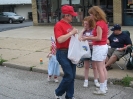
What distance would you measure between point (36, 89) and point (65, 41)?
1880 millimetres

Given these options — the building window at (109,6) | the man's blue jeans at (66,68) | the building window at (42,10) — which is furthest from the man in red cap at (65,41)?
the building window at (42,10)

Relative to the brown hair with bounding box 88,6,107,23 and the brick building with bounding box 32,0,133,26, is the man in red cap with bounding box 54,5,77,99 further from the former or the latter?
the brick building with bounding box 32,0,133,26

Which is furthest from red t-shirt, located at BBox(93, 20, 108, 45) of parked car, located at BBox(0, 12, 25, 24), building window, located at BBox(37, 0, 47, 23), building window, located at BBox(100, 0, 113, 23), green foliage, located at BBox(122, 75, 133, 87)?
parked car, located at BBox(0, 12, 25, 24)

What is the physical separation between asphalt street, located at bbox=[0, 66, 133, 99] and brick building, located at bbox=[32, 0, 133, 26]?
1105 centimetres

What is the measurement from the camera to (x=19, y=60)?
8984 mm

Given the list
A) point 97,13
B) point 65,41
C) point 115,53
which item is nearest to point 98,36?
point 97,13

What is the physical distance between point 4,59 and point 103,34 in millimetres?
4989

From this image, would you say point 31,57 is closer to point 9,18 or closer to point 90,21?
point 90,21

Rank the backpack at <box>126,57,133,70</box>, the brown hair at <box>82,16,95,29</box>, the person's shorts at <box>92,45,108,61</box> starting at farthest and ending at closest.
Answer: the backpack at <box>126,57,133,70</box> → the brown hair at <box>82,16,95,29</box> → the person's shorts at <box>92,45,108,61</box>

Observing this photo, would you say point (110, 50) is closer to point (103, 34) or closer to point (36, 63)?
point (103, 34)

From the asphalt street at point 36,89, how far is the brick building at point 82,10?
36.3ft

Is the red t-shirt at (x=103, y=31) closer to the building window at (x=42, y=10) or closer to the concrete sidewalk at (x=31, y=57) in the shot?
the concrete sidewalk at (x=31, y=57)

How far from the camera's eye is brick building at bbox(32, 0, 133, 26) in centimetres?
1716

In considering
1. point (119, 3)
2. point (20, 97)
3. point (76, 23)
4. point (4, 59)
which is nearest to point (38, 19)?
point (76, 23)
